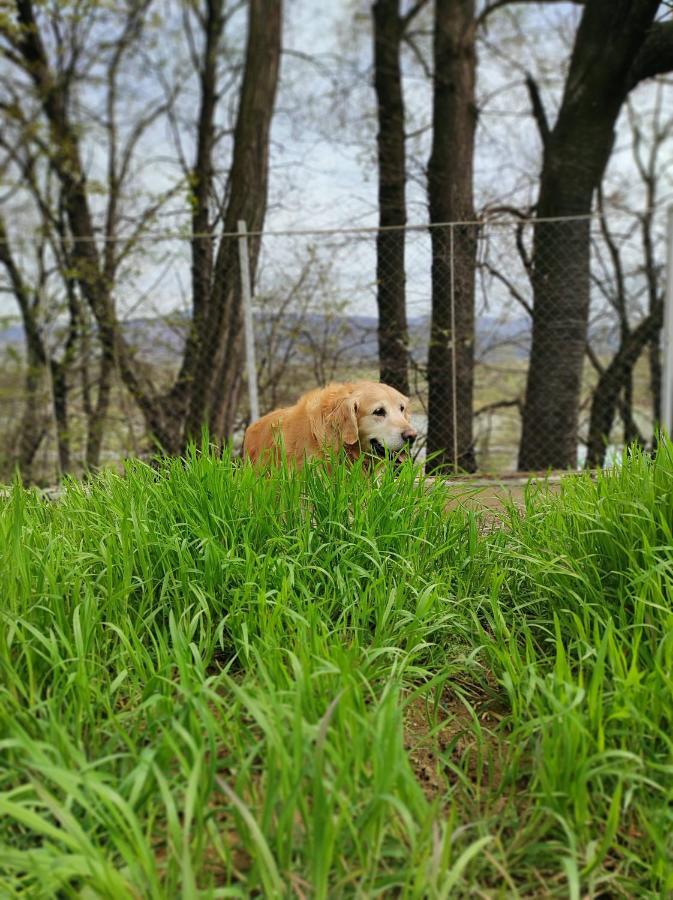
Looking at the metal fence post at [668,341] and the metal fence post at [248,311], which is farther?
the metal fence post at [248,311]

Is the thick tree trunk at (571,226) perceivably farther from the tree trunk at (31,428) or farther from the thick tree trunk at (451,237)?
the tree trunk at (31,428)

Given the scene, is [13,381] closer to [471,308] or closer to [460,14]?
[471,308]

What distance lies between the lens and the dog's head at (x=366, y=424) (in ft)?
9.18

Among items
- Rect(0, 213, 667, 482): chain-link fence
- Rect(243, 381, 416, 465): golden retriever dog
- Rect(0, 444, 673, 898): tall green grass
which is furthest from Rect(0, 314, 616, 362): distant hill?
Rect(0, 444, 673, 898): tall green grass

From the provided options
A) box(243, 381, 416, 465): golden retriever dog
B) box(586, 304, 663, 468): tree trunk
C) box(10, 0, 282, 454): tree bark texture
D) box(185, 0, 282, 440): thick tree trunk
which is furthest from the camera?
box(586, 304, 663, 468): tree trunk

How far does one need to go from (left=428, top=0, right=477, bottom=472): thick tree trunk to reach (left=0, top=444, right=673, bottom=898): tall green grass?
2429 millimetres

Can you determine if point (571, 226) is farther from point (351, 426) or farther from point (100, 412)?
point (100, 412)

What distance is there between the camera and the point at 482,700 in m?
1.84

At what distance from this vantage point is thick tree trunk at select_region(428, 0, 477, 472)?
18.0 ft

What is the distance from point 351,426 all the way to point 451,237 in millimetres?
3195

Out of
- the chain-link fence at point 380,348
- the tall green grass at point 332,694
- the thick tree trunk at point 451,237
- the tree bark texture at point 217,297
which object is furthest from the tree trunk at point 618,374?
the tall green grass at point 332,694

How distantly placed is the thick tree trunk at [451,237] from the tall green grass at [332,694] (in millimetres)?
2429

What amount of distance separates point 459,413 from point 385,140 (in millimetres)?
4147

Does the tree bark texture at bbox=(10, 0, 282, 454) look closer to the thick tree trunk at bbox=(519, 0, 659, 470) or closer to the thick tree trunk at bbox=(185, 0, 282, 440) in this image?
the thick tree trunk at bbox=(185, 0, 282, 440)
